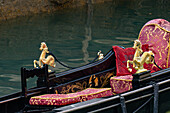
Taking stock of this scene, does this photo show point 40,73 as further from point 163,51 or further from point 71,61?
point 71,61

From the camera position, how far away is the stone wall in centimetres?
1106

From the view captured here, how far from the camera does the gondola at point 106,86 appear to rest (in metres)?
3.64

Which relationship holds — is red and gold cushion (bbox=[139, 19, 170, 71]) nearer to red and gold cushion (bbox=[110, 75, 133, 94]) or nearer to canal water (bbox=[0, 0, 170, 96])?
red and gold cushion (bbox=[110, 75, 133, 94])

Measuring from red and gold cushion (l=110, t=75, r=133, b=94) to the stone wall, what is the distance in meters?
7.16

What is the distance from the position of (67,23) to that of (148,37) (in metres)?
6.09

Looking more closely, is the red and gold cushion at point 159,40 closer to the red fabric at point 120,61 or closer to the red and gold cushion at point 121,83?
the red fabric at point 120,61

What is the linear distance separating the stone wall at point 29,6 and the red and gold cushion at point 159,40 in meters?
6.90

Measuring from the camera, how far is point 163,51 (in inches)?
184

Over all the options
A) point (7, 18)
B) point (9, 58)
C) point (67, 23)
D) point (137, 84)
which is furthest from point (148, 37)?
point (7, 18)

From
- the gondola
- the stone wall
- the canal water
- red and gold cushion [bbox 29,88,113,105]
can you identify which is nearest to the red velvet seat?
the gondola

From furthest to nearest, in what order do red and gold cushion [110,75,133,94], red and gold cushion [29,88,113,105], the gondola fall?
1. red and gold cushion [110,75,133,94]
2. red and gold cushion [29,88,113,105]
3. the gondola

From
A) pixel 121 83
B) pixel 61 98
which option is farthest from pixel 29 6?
pixel 61 98

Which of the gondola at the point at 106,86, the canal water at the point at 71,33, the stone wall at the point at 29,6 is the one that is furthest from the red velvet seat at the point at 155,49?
the stone wall at the point at 29,6

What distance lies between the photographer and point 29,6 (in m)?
11.9
